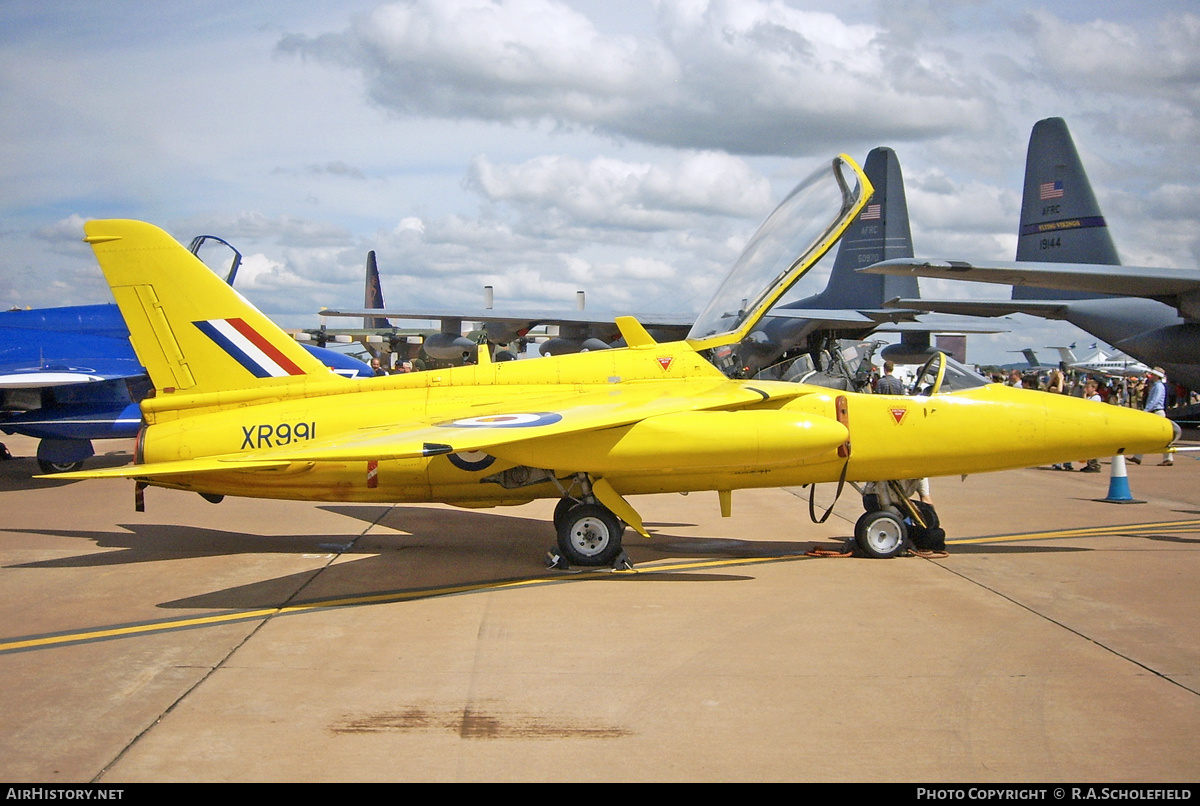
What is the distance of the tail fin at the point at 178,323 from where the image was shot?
902cm

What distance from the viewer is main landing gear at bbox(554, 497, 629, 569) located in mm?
8023

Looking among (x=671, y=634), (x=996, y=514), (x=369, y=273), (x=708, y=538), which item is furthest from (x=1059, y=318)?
(x=369, y=273)

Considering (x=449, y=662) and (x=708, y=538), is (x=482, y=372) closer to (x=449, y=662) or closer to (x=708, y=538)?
(x=708, y=538)

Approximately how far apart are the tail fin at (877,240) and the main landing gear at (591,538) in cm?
2153

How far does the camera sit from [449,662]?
544cm

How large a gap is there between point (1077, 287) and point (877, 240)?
11165 millimetres

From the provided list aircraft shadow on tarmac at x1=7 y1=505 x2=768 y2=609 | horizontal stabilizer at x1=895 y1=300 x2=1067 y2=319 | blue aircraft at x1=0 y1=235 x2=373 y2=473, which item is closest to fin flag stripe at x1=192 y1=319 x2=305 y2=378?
aircraft shadow on tarmac at x1=7 y1=505 x2=768 y2=609

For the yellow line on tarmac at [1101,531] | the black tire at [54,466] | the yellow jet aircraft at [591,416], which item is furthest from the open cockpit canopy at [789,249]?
the black tire at [54,466]

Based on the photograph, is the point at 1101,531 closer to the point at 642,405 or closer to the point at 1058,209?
the point at 642,405

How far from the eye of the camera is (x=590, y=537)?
8070 mm

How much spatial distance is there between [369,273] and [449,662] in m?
57.6

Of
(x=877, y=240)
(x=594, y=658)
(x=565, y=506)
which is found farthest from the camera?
(x=877, y=240)

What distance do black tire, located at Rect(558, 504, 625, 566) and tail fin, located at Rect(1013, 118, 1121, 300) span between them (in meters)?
19.3

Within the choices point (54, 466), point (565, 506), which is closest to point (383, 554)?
point (565, 506)
